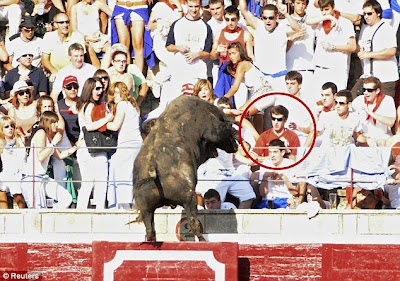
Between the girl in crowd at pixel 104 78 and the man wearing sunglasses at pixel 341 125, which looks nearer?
the man wearing sunglasses at pixel 341 125

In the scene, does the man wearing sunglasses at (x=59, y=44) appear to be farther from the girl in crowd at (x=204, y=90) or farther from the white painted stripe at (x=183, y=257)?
the white painted stripe at (x=183, y=257)

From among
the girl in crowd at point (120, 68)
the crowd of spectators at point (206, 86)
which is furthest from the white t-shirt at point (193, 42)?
the girl in crowd at point (120, 68)

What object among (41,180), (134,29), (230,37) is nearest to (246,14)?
(230,37)

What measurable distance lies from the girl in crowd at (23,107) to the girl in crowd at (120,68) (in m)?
0.90

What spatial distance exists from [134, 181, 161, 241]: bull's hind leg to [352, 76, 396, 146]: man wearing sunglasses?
257 centimetres

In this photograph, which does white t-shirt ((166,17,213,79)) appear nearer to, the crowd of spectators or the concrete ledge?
the crowd of spectators

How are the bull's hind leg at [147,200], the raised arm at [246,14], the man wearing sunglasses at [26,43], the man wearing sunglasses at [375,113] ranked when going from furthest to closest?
the man wearing sunglasses at [26,43], the raised arm at [246,14], the man wearing sunglasses at [375,113], the bull's hind leg at [147,200]

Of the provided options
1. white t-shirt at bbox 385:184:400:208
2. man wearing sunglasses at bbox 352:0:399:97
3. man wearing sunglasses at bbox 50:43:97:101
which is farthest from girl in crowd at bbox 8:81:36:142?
white t-shirt at bbox 385:184:400:208

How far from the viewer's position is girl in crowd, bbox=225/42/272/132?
63.4ft

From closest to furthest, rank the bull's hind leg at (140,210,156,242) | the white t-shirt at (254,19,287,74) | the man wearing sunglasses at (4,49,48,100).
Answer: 1. the bull's hind leg at (140,210,156,242)
2. the white t-shirt at (254,19,287,74)
3. the man wearing sunglasses at (4,49,48,100)

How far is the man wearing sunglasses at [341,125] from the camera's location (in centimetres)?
1831

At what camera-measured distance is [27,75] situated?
20172 millimetres

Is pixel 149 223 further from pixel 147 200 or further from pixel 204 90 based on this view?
pixel 204 90

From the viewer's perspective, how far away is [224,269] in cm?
1750
